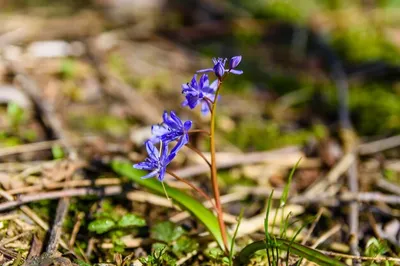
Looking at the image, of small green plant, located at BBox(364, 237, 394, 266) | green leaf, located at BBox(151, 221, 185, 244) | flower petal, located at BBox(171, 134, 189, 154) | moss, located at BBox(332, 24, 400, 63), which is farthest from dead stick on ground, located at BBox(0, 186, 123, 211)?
moss, located at BBox(332, 24, 400, 63)

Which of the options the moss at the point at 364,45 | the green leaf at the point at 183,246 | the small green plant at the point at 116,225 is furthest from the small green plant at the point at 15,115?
the moss at the point at 364,45

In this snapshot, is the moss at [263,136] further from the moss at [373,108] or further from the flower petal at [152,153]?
the flower petal at [152,153]

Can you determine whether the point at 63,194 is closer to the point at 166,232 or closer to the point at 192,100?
the point at 166,232

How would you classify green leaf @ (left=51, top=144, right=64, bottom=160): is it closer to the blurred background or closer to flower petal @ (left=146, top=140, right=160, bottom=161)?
the blurred background

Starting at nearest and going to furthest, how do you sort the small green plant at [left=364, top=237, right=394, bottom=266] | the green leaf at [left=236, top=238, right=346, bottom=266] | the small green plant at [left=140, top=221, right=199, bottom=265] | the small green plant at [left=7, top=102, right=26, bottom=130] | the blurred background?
1. the green leaf at [left=236, top=238, right=346, bottom=266]
2. the small green plant at [left=364, top=237, right=394, bottom=266]
3. the small green plant at [left=140, top=221, right=199, bottom=265]
4. the blurred background
5. the small green plant at [left=7, top=102, right=26, bottom=130]

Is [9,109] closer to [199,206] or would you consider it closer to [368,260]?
[199,206]

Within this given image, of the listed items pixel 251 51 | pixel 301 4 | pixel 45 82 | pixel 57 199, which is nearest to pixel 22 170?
pixel 57 199
